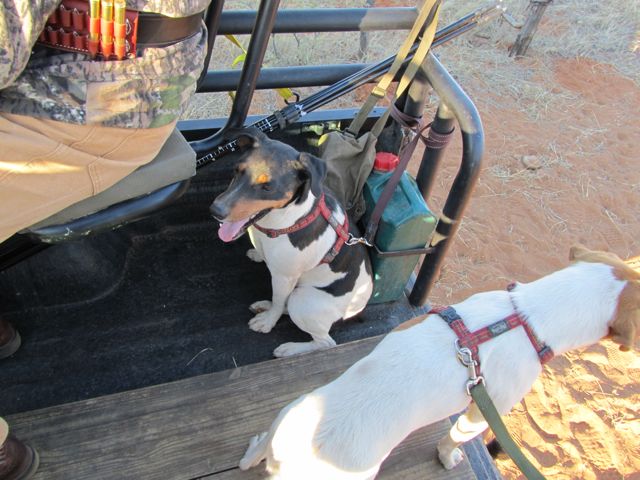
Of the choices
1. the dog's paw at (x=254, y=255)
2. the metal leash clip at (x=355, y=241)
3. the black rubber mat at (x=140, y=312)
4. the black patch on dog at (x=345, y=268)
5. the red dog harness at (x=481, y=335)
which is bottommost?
the black rubber mat at (x=140, y=312)

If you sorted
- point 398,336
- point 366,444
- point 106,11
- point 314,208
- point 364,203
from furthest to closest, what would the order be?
1. point 364,203
2. point 314,208
3. point 398,336
4. point 366,444
5. point 106,11

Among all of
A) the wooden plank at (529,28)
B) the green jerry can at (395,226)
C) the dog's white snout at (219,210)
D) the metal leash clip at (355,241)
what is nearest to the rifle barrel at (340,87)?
the dog's white snout at (219,210)

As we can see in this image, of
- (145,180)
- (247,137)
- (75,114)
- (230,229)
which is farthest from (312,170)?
(75,114)

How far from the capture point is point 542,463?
131 inches

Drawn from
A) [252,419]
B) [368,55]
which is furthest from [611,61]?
[252,419]

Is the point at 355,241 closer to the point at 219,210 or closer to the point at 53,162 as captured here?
the point at 219,210

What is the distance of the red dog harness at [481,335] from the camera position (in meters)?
1.83

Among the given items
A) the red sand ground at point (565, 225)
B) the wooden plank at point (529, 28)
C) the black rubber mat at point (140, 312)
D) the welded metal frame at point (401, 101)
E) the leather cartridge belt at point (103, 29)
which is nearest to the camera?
the leather cartridge belt at point (103, 29)

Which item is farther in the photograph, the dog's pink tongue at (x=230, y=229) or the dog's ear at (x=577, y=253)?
the dog's pink tongue at (x=230, y=229)

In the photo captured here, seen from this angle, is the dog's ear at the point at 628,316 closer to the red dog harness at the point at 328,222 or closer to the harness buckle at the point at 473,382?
the harness buckle at the point at 473,382

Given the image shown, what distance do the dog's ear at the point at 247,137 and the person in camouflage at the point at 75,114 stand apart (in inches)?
27.2

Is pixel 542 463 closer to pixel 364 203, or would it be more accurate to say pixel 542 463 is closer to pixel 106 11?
pixel 364 203

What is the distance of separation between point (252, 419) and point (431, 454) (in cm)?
85

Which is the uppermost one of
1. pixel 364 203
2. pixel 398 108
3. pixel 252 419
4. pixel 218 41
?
pixel 398 108
